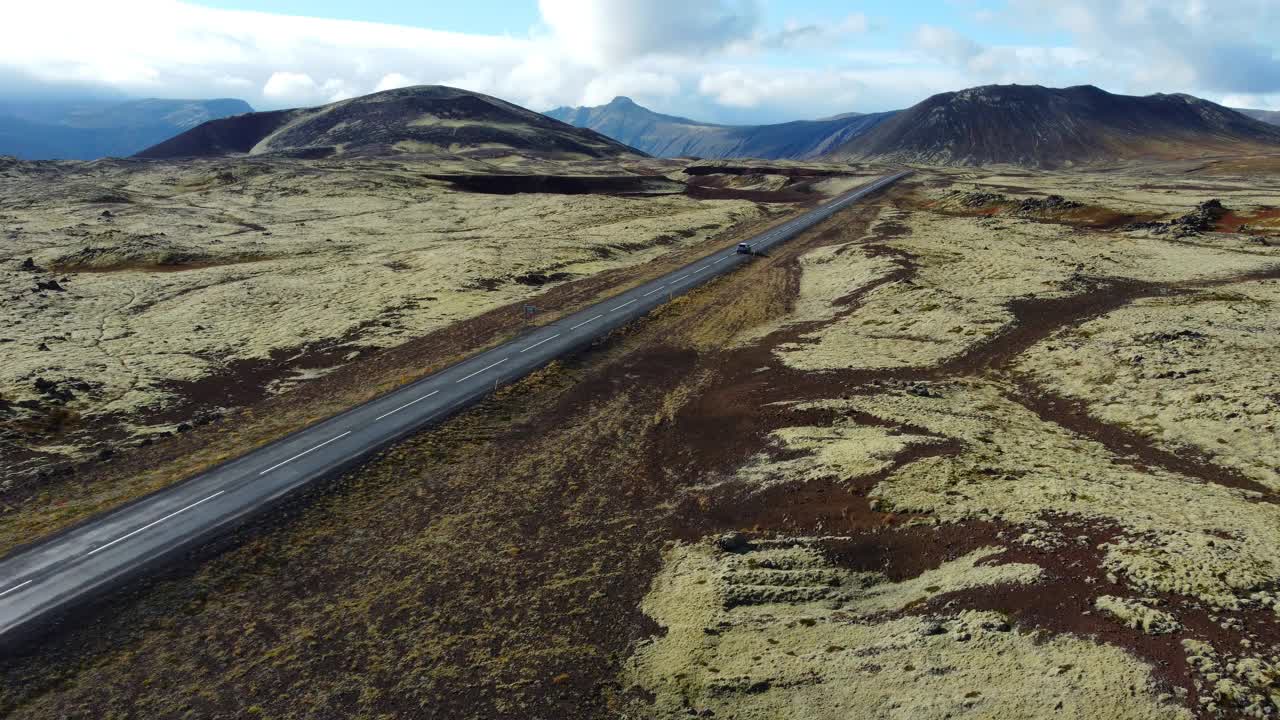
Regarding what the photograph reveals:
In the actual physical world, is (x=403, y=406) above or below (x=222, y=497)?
above

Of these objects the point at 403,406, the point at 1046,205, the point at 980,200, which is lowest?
the point at 403,406

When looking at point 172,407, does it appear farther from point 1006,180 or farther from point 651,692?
point 1006,180

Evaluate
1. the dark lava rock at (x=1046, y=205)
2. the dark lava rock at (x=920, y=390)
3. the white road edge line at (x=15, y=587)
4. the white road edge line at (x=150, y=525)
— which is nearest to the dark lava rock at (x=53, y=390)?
the white road edge line at (x=150, y=525)

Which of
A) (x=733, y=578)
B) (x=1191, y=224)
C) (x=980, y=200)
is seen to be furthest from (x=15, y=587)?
(x=980, y=200)

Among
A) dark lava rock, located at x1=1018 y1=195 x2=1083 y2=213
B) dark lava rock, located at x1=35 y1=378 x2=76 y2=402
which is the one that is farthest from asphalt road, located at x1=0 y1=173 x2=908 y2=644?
dark lava rock, located at x1=1018 y1=195 x2=1083 y2=213

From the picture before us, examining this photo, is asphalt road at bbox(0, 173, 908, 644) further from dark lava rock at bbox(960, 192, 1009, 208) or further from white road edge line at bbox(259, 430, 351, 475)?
dark lava rock at bbox(960, 192, 1009, 208)

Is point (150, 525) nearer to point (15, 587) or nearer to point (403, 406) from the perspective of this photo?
point (15, 587)
